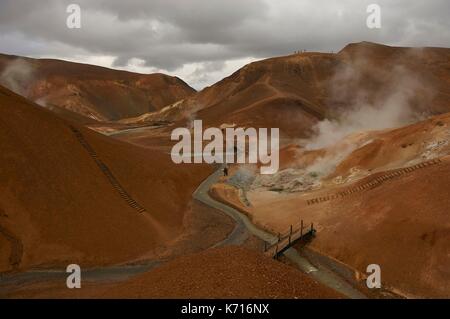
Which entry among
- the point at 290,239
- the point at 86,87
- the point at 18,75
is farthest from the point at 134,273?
the point at 18,75

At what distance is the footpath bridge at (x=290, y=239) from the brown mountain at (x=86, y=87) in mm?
107569

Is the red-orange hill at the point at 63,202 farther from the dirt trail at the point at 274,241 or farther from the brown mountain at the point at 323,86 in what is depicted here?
the brown mountain at the point at 323,86

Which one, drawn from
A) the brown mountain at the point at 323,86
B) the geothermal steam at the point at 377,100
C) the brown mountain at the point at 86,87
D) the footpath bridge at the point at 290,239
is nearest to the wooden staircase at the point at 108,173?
the footpath bridge at the point at 290,239

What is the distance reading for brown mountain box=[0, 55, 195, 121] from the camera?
12682 centimetres

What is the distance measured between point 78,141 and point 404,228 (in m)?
20.0

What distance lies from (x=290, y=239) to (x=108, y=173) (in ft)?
40.7

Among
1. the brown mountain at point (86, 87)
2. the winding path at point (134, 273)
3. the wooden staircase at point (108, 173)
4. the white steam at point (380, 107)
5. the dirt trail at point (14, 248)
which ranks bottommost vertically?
the winding path at point (134, 273)

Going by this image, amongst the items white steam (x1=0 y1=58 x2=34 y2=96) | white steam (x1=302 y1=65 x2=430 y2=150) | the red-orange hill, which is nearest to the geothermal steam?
white steam (x1=302 y1=65 x2=430 y2=150)

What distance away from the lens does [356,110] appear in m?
85.1

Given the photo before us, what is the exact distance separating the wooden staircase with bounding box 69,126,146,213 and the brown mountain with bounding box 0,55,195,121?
98.1 meters

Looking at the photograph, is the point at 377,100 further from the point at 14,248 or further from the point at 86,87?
the point at 86,87

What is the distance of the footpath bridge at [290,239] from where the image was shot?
21847 millimetres

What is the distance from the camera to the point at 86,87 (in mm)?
135250
